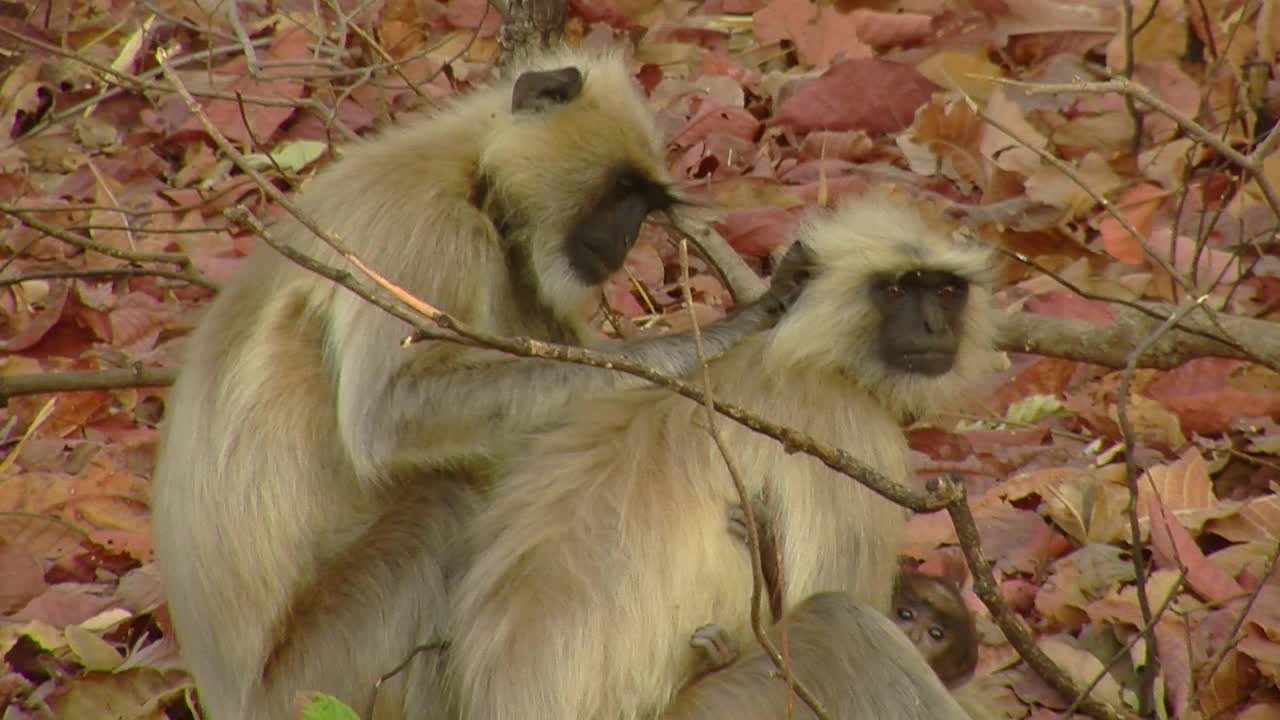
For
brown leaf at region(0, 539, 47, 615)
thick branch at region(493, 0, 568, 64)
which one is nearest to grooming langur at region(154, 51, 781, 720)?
brown leaf at region(0, 539, 47, 615)

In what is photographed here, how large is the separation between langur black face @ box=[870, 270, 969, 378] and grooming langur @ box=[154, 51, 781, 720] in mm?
282

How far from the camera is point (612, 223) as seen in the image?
465 centimetres

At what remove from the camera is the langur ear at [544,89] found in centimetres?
466

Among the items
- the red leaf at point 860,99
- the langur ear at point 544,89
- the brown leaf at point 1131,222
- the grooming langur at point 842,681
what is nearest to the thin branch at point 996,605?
the grooming langur at point 842,681

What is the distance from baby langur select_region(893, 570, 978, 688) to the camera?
13.8 feet

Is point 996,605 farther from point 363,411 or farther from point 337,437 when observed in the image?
point 337,437

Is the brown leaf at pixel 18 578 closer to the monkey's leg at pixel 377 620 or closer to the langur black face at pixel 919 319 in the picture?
the monkey's leg at pixel 377 620

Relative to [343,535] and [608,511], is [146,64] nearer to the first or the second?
[343,535]

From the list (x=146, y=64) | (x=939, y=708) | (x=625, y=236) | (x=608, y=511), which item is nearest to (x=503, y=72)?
(x=625, y=236)

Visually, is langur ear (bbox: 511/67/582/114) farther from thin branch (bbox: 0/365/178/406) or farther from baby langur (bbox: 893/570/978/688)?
baby langur (bbox: 893/570/978/688)

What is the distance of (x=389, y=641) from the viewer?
13.2 feet

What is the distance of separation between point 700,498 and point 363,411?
2.88ft

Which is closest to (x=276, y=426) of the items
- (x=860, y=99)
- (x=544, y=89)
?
(x=544, y=89)

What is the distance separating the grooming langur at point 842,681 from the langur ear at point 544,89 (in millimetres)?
1681
